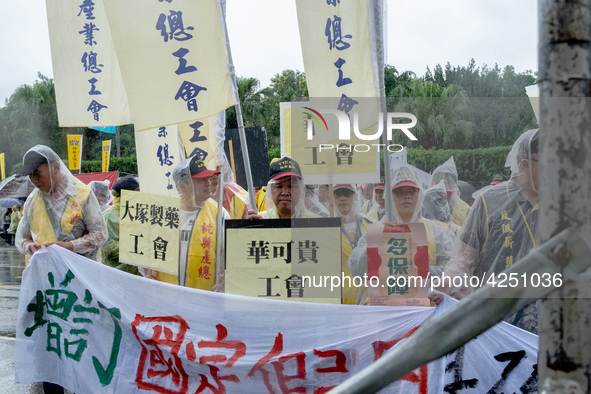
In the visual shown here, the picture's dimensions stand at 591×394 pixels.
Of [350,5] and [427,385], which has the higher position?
[350,5]

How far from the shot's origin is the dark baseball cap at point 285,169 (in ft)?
11.3

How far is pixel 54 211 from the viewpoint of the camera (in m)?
3.97

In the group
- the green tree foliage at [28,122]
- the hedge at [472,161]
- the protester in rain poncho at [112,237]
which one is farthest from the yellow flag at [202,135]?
the green tree foliage at [28,122]

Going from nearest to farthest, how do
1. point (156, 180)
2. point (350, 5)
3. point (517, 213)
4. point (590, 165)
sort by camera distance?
point (590, 165) → point (517, 213) → point (350, 5) → point (156, 180)

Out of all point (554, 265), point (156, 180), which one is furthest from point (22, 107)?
point (554, 265)

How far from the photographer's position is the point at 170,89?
11.7 ft

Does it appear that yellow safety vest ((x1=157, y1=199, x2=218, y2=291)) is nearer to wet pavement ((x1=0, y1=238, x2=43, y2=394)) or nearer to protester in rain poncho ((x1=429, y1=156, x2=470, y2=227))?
wet pavement ((x1=0, y1=238, x2=43, y2=394))

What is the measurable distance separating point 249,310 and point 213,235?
1151 mm

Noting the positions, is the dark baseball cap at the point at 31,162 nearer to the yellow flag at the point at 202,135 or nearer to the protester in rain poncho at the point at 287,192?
Answer: the yellow flag at the point at 202,135

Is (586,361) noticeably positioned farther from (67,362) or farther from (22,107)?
(22,107)

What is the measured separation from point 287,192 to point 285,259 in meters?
0.62

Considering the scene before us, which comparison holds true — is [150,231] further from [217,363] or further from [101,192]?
[101,192]

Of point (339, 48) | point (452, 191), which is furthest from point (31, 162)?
point (452, 191)

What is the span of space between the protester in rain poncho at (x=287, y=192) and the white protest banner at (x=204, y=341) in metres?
0.75
